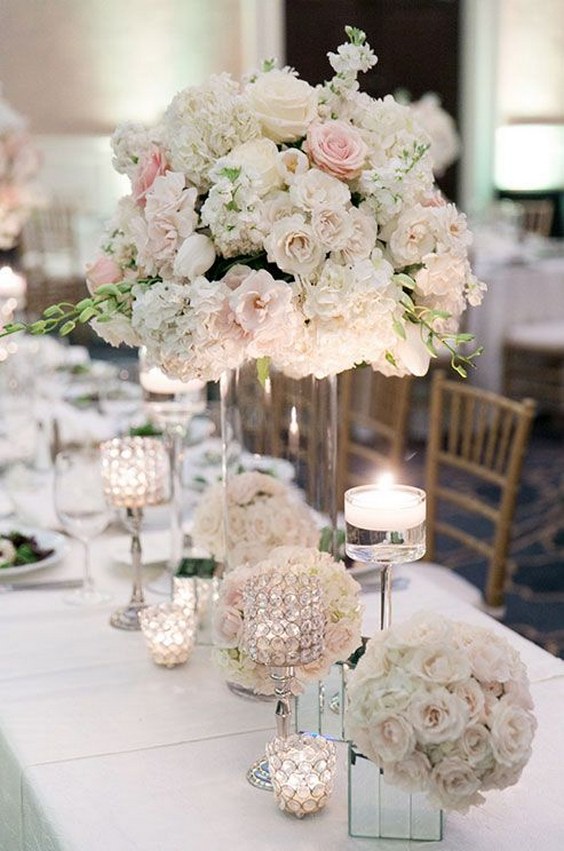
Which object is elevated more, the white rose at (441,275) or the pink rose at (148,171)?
the pink rose at (148,171)

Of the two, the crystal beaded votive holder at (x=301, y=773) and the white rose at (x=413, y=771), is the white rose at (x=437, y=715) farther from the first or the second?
the crystal beaded votive holder at (x=301, y=773)

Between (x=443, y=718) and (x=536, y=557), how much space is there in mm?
3784

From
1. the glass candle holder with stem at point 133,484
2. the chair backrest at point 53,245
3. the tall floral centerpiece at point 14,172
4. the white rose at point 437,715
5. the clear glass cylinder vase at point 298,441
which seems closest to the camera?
the white rose at point 437,715

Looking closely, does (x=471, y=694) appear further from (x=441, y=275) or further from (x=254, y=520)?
(x=254, y=520)

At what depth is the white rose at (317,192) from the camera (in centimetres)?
164

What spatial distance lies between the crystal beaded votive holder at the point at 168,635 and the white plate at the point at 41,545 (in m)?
0.45

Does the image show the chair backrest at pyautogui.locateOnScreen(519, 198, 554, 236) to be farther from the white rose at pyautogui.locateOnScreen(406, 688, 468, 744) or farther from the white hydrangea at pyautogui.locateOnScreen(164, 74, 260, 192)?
the white rose at pyautogui.locateOnScreen(406, 688, 468, 744)

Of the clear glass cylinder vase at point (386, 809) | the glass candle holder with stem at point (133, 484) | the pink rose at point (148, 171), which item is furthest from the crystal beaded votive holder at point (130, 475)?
the clear glass cylinder vase at point (386, 809)

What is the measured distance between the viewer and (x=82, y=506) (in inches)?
85.0

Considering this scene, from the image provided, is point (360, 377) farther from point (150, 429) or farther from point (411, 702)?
point (411, 702)

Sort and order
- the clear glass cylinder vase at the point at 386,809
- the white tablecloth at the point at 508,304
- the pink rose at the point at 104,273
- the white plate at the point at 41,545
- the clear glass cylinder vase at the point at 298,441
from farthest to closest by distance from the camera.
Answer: the white tablecloth at the point at 508,304, the white plate at the point at 41,545, the clear glass cylinder vase at the point at 298,441, the pink rose at the point at 104,273, the clear glass cylinder vase at the point at 386,809

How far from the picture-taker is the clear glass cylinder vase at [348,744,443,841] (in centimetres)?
138

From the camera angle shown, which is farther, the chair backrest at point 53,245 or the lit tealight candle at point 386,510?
the chair backrest at point 53,245

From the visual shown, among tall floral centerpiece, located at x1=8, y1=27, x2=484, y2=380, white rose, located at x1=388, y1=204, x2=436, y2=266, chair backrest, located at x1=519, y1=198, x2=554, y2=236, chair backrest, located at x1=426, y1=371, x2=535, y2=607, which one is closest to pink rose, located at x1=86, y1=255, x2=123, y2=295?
tall floral centerpiece, located at x1=8, y1=27, x2=484, y2=380
